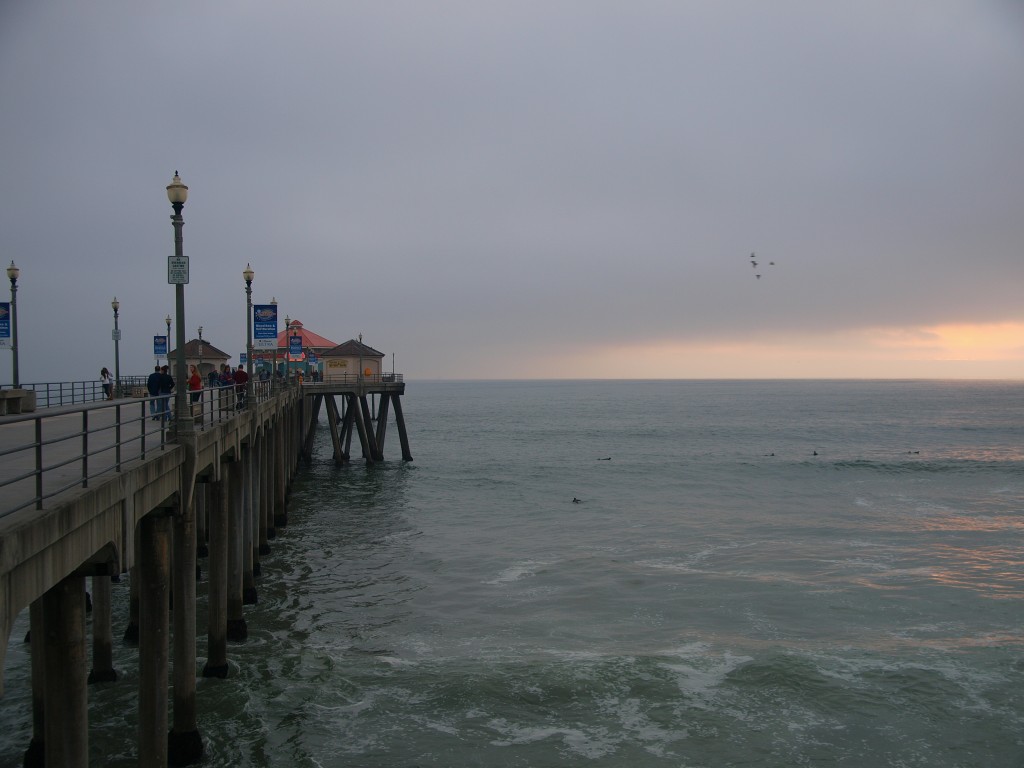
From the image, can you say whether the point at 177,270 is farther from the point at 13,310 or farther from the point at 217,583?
the point at 13,310

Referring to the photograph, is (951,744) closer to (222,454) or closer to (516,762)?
(516,762)

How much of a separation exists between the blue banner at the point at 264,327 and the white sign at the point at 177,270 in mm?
13495

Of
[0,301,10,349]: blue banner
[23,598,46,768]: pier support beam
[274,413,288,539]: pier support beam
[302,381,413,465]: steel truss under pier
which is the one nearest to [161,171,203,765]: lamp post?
[23,598,46,768]: pier support beam

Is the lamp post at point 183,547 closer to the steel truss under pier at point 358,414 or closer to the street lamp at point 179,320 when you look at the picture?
the street lamp at point 179,320

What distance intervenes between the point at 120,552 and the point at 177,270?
4.27 meters

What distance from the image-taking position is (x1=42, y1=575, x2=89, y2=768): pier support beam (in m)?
6.70

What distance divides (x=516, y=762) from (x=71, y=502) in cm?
741

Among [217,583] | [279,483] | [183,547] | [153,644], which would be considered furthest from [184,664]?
[279,483]

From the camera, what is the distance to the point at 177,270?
10609 millimetres

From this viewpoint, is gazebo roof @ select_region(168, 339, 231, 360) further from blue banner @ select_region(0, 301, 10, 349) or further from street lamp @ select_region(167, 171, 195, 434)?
street lamp @ select_region(167, 171, 195, 434)

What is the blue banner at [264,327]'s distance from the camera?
23984 mm

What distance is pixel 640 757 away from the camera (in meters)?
11.5

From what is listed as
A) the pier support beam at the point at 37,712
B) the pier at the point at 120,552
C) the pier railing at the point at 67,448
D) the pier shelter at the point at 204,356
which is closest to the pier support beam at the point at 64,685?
the pier at the point at 120,552

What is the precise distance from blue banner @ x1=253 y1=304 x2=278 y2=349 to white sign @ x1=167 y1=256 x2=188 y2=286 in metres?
Answer: 13.5
